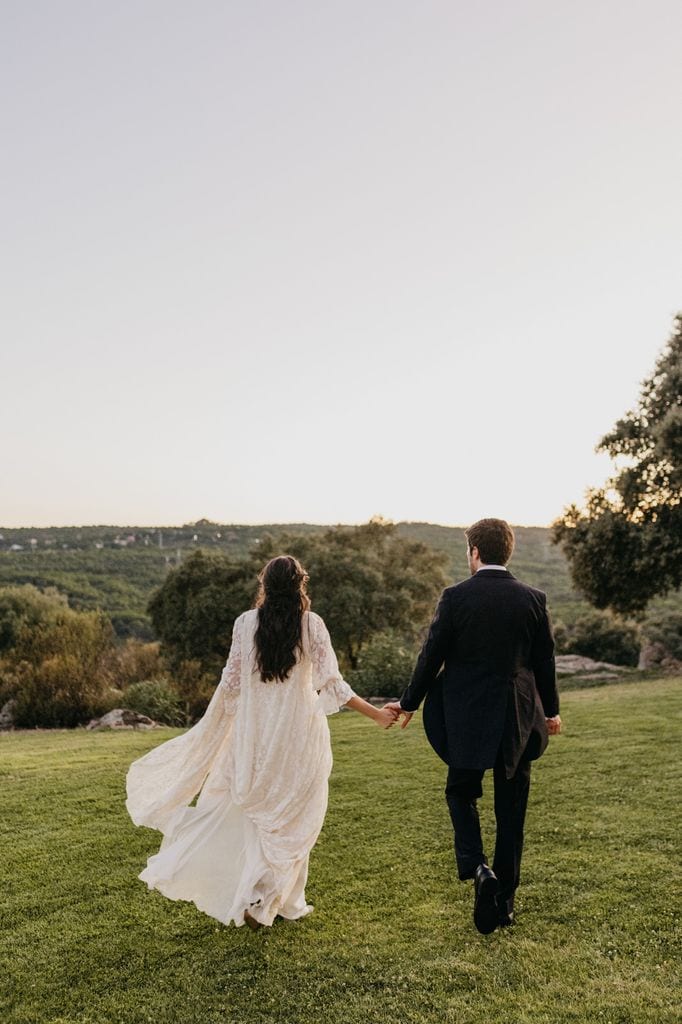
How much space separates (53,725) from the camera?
60.8 ft

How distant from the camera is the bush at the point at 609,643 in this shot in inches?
1251

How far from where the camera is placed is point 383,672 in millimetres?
21000

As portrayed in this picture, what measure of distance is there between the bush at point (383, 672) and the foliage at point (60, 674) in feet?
22.1

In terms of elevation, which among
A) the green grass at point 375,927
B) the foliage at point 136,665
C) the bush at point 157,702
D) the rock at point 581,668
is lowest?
the foliage at point 136,665

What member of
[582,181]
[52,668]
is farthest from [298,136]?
[52,668]

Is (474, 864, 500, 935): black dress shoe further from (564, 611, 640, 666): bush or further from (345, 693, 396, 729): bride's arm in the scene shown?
(564, 611, 640, 666): bush

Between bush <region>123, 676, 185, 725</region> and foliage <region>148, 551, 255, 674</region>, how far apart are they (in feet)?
33.9

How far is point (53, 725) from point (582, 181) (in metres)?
19.4

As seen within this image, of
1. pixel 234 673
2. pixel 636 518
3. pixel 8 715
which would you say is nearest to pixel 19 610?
pixel 8 715

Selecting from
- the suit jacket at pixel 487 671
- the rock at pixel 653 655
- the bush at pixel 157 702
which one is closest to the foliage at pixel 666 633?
the rock at pixel 653 655

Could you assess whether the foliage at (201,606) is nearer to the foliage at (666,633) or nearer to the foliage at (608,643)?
the foliage at (608,643)

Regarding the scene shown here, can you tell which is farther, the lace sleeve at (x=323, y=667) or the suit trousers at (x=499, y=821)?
the lace sleeve at (x=323, y=667)

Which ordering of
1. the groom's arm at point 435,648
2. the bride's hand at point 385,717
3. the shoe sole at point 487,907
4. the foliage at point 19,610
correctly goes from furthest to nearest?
the foliage at point 19,610 < the bride's hand at point 385,717 < the groom's arm at point 435,648 < the shoe sole at point 487,907

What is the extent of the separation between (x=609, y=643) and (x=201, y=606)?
16.9 metres
